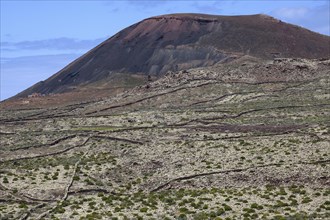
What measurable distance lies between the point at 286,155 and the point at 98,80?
3264 inches

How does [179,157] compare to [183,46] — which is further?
[183,46]

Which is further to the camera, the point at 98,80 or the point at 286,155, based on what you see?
the point at 98,80

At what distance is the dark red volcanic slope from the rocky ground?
31.9m

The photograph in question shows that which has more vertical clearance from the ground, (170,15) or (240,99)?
(170,15)

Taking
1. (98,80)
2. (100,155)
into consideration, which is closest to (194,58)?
(98,80)

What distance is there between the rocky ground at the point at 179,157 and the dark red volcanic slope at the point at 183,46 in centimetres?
3189

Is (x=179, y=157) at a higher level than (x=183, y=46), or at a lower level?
lower

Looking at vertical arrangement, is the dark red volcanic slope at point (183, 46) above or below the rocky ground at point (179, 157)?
above

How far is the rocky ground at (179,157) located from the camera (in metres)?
33.5

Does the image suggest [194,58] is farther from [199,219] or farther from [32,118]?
[199,219]

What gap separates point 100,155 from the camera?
48625 millimetres

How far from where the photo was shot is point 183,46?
122500 millimetres

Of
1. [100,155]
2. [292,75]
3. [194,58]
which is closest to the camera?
[100,155]

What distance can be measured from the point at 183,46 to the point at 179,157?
3098 inches
